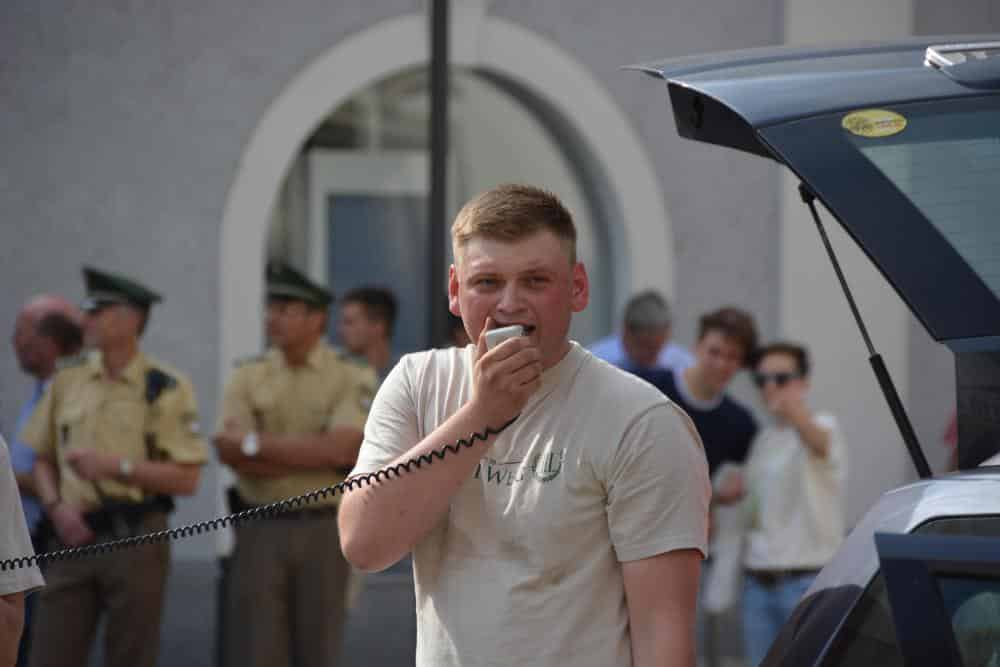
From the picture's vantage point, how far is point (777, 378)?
7.31 meters

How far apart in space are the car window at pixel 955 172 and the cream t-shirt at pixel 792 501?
15.2 ft

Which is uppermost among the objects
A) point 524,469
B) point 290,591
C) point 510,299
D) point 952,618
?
point 510,299

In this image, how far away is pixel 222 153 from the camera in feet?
35.2

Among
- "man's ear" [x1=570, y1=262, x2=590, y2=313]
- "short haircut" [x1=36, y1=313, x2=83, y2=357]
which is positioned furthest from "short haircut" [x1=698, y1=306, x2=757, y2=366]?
"man's ear" [x1=570, y1=262, x2=590, y2=313]

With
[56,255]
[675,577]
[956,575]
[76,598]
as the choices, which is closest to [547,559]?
[675,577]

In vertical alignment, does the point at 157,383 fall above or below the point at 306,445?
above

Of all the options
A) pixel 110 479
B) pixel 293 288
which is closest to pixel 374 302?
pixel 293 288

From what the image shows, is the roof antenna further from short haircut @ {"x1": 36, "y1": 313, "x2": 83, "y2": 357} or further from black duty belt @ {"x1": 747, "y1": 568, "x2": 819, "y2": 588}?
short haircut @ {"x1": 36, "y1": 313, "x2": 83, "y2": 357}

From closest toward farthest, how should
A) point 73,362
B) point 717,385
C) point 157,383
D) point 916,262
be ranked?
point 916,262, point 157,383, point 73,362, point 717,385

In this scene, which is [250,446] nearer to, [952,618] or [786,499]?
[786,499]

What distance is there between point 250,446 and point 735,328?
2056 millimetres

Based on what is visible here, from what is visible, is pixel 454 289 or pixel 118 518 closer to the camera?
pixel 454 289

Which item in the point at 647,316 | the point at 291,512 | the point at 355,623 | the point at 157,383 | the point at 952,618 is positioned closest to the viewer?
the point at 952,618

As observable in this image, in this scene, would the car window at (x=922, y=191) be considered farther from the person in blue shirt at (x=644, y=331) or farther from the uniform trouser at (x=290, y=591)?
the person in blue shirt at (x=644, y=331)
